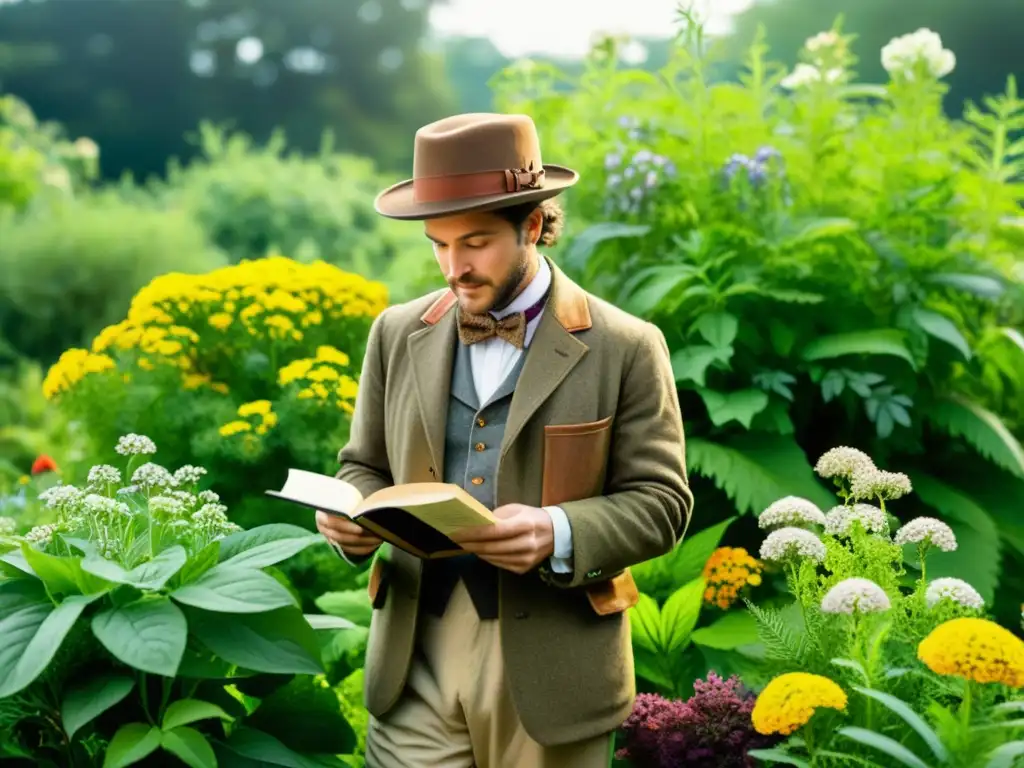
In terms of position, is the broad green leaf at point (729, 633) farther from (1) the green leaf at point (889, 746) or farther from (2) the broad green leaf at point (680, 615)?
(1) the green leaf at point (889, 746)

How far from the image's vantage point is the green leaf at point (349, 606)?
3.84 meters

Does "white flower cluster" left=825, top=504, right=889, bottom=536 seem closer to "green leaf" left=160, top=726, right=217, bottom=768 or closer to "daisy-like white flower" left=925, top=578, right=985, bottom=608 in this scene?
"daisy-like white flower" left=925, top=578, right=985, bottom=608

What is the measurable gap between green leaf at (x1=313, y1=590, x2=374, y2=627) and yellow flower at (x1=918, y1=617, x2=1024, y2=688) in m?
1.90

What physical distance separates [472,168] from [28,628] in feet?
3.95

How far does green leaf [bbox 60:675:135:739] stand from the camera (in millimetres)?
2400

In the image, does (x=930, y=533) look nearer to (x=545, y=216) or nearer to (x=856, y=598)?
(x=856, y=598)

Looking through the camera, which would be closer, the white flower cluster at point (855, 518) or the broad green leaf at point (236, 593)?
the broad green leaf at point (236, 593)

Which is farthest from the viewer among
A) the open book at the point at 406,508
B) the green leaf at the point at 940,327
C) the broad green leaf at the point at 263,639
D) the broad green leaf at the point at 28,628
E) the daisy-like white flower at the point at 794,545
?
the green leaf at the point at 940,327

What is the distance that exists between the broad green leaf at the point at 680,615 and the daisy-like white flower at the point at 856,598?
100cm

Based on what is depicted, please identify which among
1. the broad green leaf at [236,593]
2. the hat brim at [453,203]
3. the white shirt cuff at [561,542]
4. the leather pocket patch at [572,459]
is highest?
the hat brim at [453,203]

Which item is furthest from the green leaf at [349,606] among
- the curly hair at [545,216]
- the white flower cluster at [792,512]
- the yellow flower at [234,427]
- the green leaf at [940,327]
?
the green leaf at [940,327]

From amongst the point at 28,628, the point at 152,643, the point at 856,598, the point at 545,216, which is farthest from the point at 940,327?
the point at 28,628

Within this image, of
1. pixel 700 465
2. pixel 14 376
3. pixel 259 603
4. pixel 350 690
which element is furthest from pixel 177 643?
pixel 14 376

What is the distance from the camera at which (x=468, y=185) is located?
2.45m
